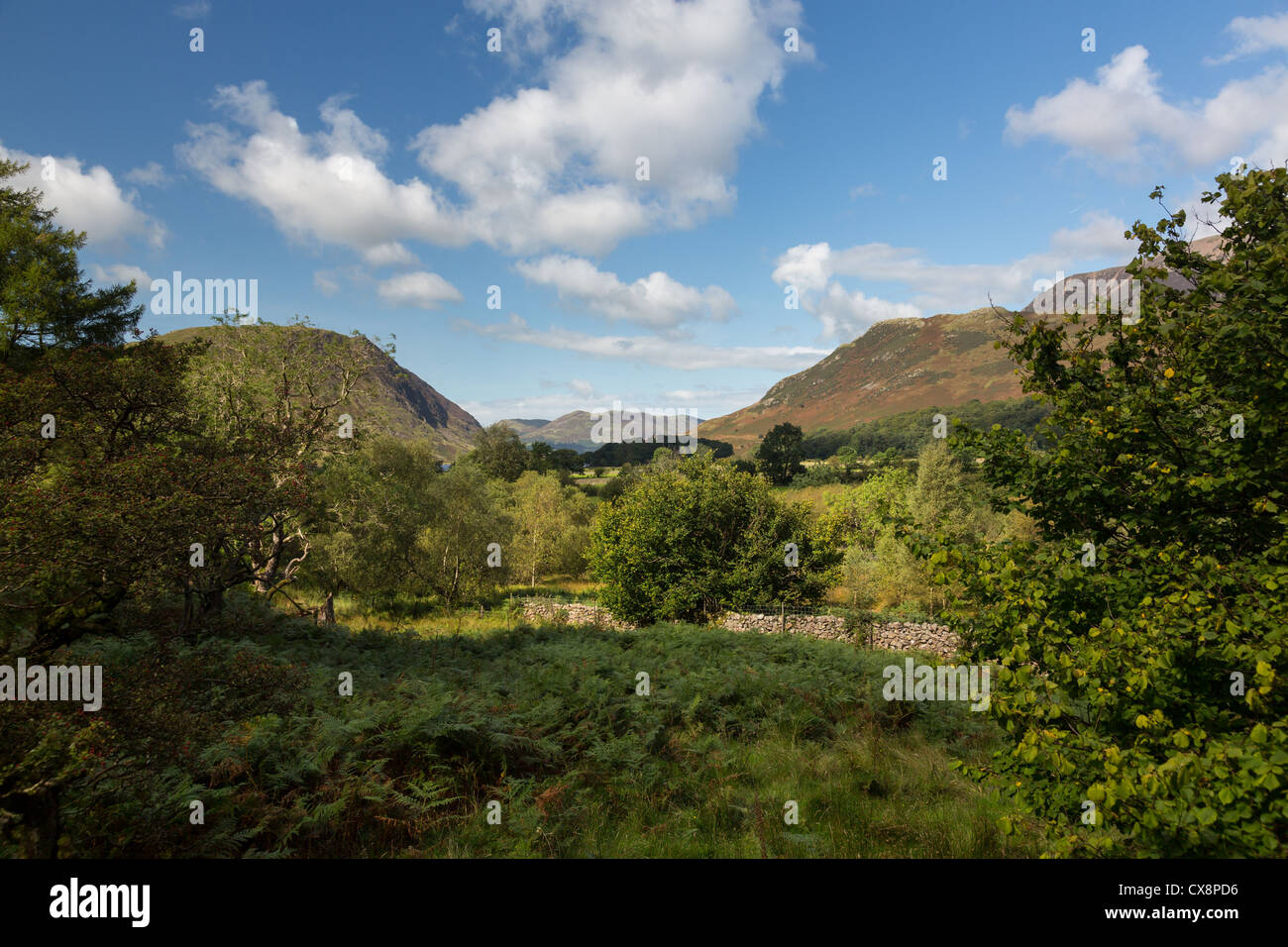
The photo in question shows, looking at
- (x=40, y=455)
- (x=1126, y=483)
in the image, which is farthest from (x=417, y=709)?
(x=1126, y=483)

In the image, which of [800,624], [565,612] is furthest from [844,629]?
[565,612]

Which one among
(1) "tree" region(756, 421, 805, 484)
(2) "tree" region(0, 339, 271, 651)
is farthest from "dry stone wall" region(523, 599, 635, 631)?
(1) "tree" region(756, 421, 805, 484)

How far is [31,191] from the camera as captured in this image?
73.3 feet

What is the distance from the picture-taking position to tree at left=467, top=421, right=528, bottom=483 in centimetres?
7669

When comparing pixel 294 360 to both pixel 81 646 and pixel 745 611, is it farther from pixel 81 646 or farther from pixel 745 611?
pixel 745 611

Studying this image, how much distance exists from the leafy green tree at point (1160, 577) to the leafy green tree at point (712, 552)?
19355mm

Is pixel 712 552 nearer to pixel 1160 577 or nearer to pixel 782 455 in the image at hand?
pixel 1160 577

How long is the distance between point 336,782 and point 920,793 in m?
7.10

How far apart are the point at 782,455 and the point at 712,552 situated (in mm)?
78126

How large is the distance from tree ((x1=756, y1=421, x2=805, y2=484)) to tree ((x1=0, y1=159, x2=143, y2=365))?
81317 millimetres

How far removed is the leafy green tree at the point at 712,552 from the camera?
25.2 m

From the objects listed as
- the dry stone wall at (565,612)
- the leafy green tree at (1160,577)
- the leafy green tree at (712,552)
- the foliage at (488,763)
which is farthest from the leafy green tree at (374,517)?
the leafy green tree at (1160,577)
